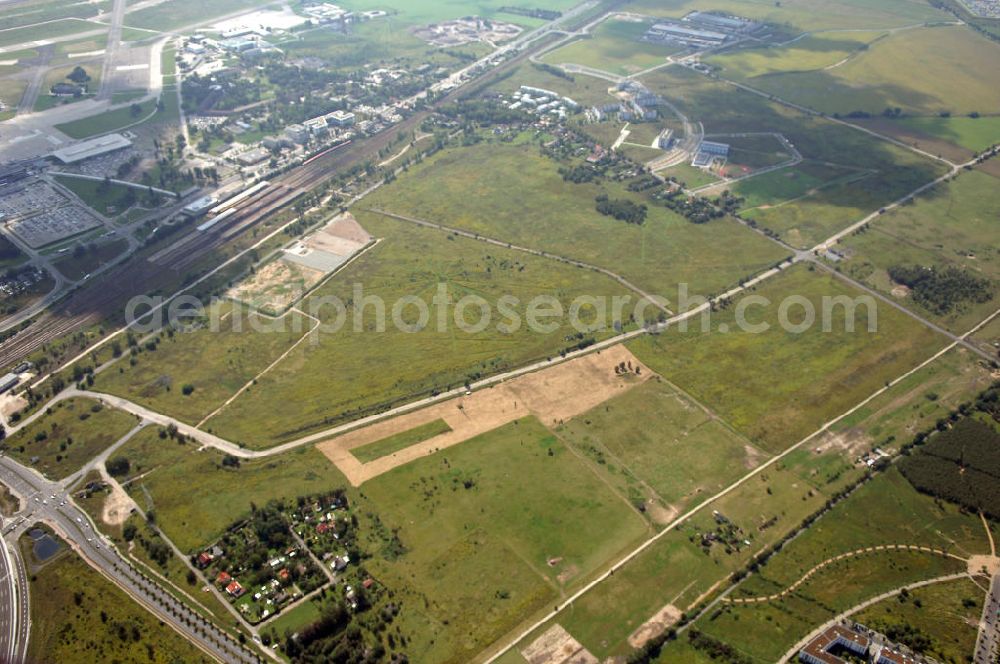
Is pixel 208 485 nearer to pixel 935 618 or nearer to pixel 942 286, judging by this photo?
pixel 935 618

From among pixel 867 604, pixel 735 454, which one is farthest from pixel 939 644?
pixel 735 454

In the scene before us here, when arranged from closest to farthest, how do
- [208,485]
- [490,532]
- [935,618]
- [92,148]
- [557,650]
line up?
[557,650], [935,618], [490,532], [208,485], [92,148]

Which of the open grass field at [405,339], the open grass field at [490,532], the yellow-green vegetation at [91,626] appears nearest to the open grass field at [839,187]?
the open grass field at [405,339]

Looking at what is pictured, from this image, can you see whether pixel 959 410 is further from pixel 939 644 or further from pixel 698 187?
pixel 698 187

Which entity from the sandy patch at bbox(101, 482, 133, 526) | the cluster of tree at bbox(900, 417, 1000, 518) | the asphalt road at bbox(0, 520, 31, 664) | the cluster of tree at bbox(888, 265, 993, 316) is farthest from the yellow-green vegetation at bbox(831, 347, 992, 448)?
the asphalt road at bbox(0, 520, 31, 664)

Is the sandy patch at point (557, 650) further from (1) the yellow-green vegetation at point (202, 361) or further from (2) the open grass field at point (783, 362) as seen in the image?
(1) the yellow-green vegetation at point (202, 361)

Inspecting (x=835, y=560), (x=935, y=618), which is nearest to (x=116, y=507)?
(x=835, y=560)
